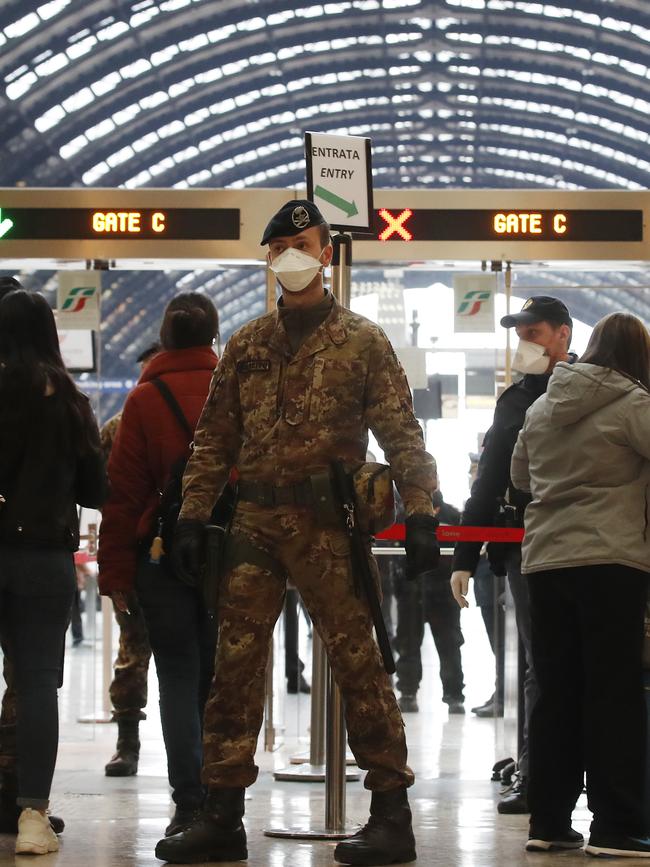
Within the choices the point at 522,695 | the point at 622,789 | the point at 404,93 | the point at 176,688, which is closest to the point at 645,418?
the point at 622,789

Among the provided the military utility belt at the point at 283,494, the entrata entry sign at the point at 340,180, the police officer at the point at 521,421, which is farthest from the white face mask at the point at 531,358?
the military utility belt at the point at 283,494

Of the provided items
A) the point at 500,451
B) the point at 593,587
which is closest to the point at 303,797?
the point at 500,451

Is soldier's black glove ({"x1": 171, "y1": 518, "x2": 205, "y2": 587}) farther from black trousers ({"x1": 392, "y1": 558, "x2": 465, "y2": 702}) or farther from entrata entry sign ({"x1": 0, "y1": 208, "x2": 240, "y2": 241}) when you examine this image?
entrata entry sign ({"x1": 0, "y1": 208, "x2": 240, "y2": 241})

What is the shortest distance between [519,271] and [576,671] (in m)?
4.28

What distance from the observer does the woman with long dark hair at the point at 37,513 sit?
467 centimetres

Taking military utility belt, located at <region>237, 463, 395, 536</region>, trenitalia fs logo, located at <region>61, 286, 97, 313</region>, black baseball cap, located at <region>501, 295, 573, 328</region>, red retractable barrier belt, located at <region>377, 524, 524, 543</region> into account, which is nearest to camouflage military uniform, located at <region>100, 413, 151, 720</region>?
red retractable barrier belt, located at <region>377, 524, 524, 543</region>

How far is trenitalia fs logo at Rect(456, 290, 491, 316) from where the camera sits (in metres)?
8.97

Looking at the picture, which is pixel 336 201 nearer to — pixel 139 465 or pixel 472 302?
pixel 139 465

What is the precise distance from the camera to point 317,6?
29828 millimetres

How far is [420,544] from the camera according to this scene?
4.37 meters

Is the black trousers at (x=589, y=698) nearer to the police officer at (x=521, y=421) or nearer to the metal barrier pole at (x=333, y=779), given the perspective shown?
the metal barrier pole at (x=333, y=779)

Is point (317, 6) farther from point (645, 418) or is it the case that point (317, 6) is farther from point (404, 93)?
point (645, 418)

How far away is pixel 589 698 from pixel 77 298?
213 inches

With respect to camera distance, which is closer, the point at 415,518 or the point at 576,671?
the point at 415,518
